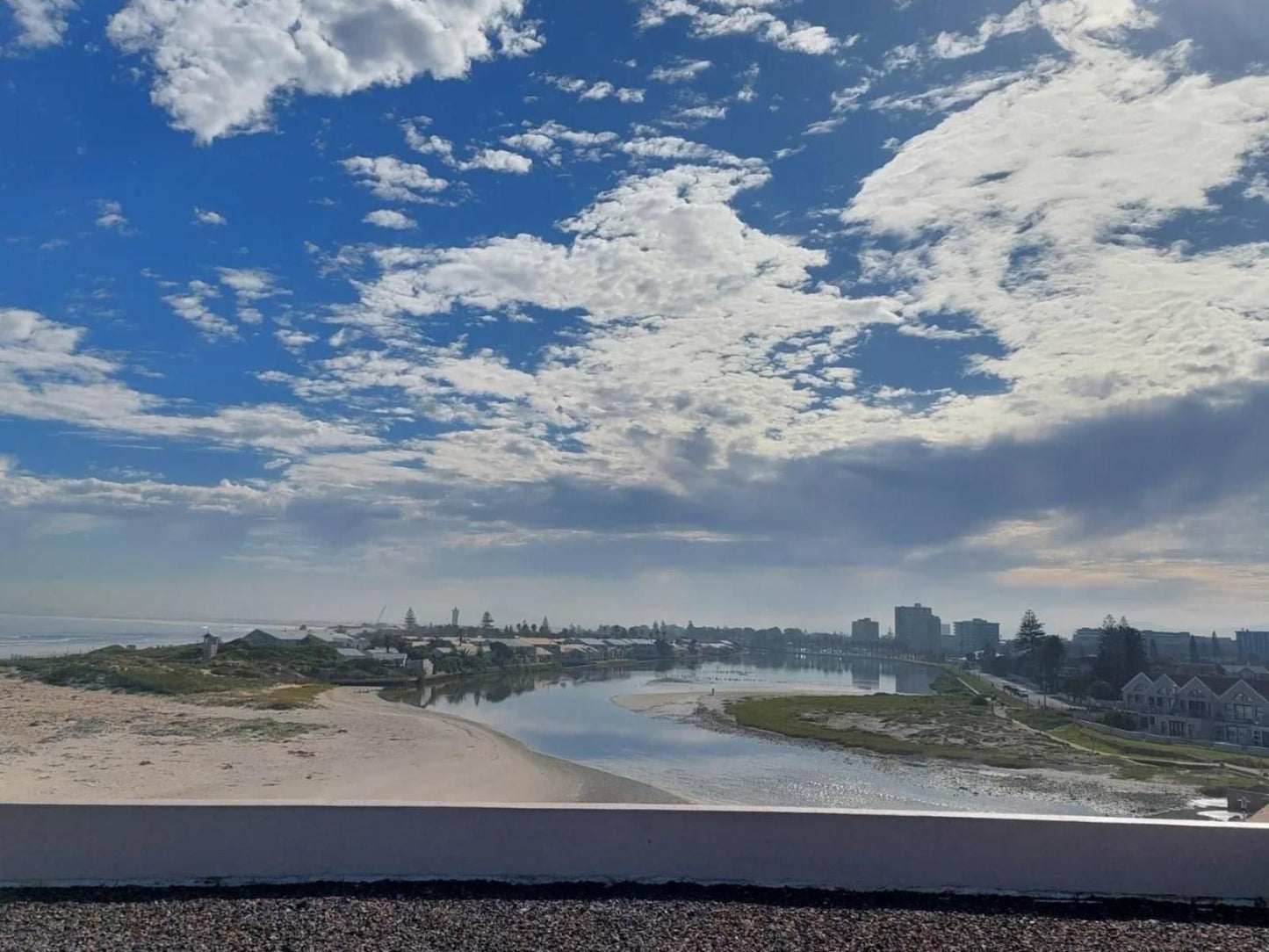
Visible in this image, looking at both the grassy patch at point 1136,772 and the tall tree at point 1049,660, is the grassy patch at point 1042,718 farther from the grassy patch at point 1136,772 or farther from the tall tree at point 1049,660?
the grassy patch at point 1136,772

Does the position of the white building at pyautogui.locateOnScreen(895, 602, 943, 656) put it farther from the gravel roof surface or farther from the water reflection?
the gravel roof surface

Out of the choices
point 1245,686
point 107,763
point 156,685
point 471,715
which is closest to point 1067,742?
point 1245,686

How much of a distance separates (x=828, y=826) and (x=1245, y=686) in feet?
52.6

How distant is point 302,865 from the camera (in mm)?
4305

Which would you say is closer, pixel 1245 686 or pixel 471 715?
pixel 1245 686

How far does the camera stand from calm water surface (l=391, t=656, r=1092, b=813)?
13.7 meters

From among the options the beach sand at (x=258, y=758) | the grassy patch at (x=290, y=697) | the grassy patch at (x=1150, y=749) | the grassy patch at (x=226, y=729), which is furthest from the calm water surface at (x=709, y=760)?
the grassy patch at (x=226, y=729)

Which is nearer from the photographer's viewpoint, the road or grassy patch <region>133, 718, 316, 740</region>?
grassy patch <region>133, 718, 316, 740</region>

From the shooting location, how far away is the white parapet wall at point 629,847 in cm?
422

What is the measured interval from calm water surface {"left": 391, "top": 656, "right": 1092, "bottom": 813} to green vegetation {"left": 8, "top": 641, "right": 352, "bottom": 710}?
485 centimetres

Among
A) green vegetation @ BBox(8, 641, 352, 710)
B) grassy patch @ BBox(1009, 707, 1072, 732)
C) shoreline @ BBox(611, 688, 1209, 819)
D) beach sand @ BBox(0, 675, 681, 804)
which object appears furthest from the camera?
green vegetation @ BBox(8, 641, 352, 710)

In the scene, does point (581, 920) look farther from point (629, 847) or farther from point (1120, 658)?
point (1120, 658)

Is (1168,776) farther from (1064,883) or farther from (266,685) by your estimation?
(266,685)

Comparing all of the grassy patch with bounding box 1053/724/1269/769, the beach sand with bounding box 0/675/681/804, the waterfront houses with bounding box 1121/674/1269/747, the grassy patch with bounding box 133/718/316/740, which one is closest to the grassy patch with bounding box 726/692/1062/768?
the grassy patch with bounding box 1053/724/1269/769
